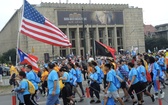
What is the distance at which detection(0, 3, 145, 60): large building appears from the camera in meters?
79.9

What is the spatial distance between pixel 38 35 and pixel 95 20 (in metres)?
74.2

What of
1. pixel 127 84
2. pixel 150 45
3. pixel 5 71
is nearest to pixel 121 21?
pixel 150 45

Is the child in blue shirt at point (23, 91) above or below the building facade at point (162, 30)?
below

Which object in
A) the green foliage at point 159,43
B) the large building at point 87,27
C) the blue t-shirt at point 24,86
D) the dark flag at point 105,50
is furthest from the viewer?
the green foliage at point 159,43

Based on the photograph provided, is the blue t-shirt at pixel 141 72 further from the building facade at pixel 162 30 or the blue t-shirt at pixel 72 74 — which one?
the building facade at pixel 162 30

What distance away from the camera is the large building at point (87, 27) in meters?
79.9

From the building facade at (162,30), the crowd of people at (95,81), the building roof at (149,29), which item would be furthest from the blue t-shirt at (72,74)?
the building roof at (149,29)

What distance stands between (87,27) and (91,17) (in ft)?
9.55

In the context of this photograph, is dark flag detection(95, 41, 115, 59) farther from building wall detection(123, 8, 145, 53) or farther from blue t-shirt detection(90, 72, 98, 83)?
building wall detection(123, 8, 145, 53)

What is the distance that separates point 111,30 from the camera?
9062 centimetres

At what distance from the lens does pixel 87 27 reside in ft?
276

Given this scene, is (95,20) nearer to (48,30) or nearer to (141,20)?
(141,20)

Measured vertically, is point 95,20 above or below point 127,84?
above

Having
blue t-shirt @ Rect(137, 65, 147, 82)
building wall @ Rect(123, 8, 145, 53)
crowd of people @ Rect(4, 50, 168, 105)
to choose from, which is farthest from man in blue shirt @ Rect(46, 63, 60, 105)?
Answer: building wall @ Rect(123, 8, 145, 53)
